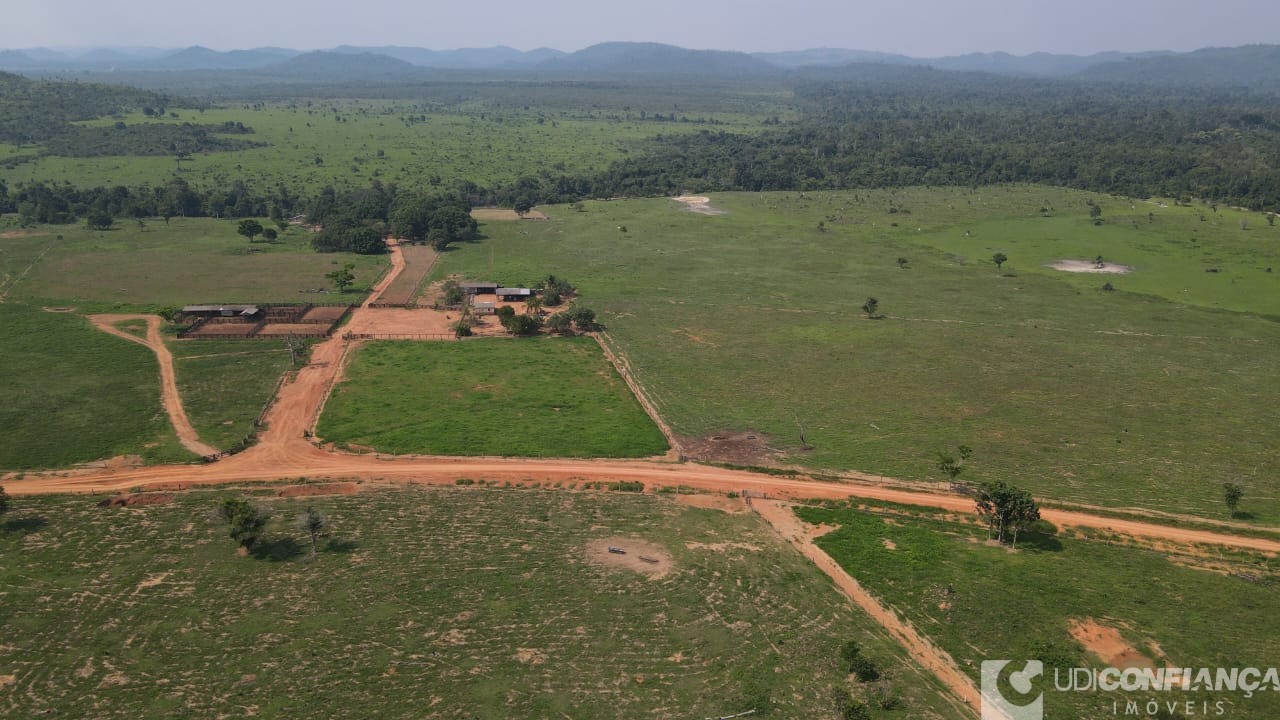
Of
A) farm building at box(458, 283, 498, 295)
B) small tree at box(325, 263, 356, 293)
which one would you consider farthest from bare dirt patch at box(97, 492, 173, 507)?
farm building at box(458, 283, 498, 295)

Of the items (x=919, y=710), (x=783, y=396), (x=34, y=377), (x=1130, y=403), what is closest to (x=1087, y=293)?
(x=1130, y=403)

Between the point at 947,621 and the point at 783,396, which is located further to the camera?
the point at 783,396

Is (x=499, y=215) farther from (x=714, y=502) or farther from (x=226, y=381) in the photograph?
(x=714, y=502)

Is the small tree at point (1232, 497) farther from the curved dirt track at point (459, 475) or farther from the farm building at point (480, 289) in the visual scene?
the farm building at point (480, 289)

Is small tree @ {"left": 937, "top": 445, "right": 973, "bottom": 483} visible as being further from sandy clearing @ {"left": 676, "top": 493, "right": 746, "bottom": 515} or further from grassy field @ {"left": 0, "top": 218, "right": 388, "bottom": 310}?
grassy field @ {"left": 0, "top": 218, "right": 388, "bottom": 310}

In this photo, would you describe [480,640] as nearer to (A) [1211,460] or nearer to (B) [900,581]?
(B) [900,581]

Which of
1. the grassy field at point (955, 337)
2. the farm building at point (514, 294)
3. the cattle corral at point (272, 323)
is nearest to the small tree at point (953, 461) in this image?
the grassy field at point (955, 337)
